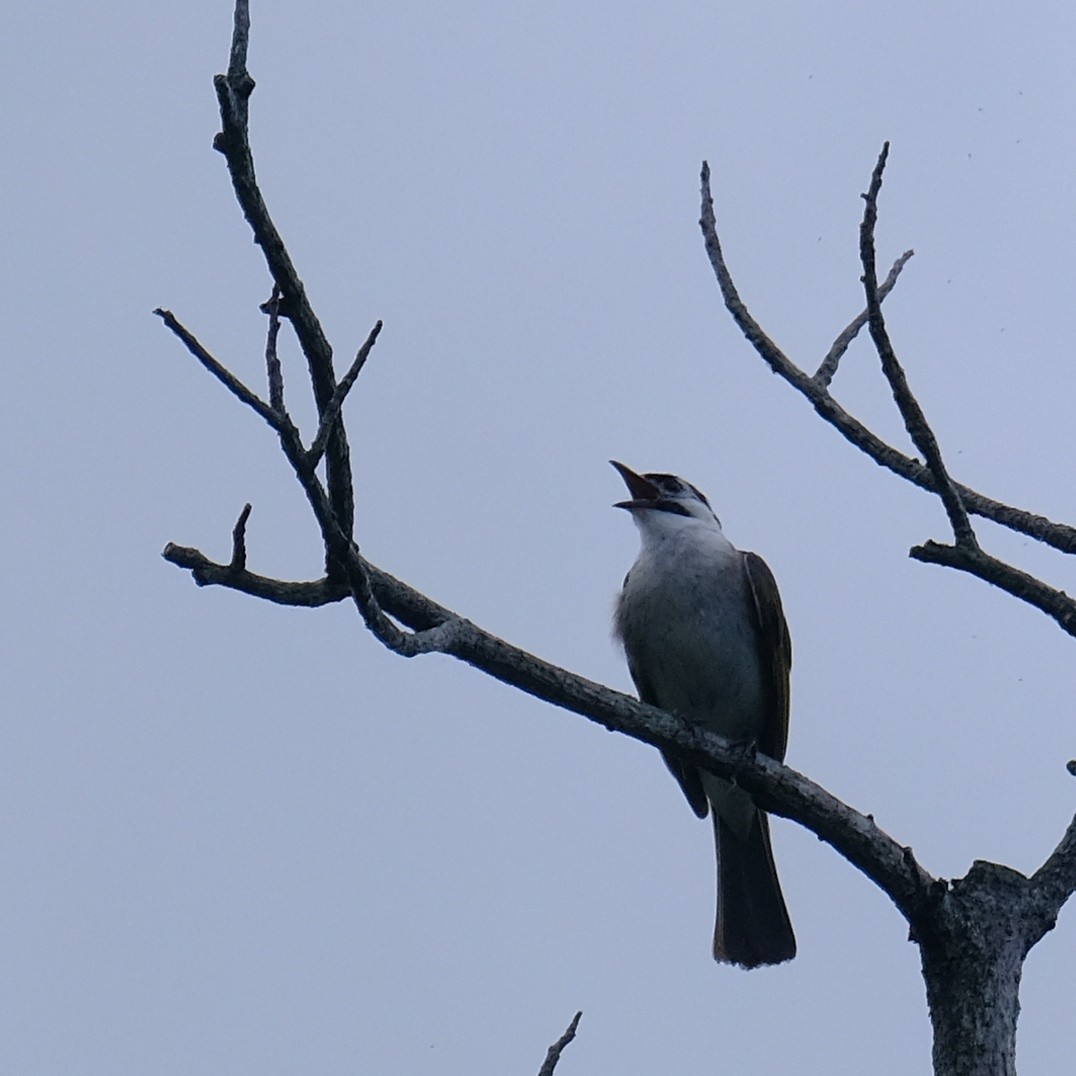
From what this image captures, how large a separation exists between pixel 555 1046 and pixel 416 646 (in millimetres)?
1069

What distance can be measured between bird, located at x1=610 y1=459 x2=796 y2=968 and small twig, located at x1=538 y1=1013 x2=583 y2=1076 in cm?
305

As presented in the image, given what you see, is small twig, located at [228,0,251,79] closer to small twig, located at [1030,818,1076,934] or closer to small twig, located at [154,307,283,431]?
small twig, located at [154,307,283,431]

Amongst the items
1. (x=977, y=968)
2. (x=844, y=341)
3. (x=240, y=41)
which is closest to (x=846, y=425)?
(x=844, y=341)

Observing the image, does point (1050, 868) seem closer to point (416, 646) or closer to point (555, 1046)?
point (555, 1046)

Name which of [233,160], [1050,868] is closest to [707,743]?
[1050,868]

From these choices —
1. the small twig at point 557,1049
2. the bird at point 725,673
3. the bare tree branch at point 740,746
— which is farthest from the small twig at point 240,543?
the bird at point 725,673

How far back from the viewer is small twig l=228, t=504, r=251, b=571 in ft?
12.5

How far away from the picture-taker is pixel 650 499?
7750mm

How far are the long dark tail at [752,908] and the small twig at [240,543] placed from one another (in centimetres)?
365

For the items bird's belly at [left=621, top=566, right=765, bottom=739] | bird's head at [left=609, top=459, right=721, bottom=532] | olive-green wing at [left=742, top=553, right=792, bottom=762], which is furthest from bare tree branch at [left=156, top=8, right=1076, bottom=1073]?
bird's head at [left=609, top=459, right=721, bottom=532]

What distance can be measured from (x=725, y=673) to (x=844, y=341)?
195cm

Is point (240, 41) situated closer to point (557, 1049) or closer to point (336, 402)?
point (336, 402)

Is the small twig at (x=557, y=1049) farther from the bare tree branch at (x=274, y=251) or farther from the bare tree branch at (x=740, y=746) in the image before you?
the bare tree branch at (x=274, y=251)

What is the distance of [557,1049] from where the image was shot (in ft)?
11.9
